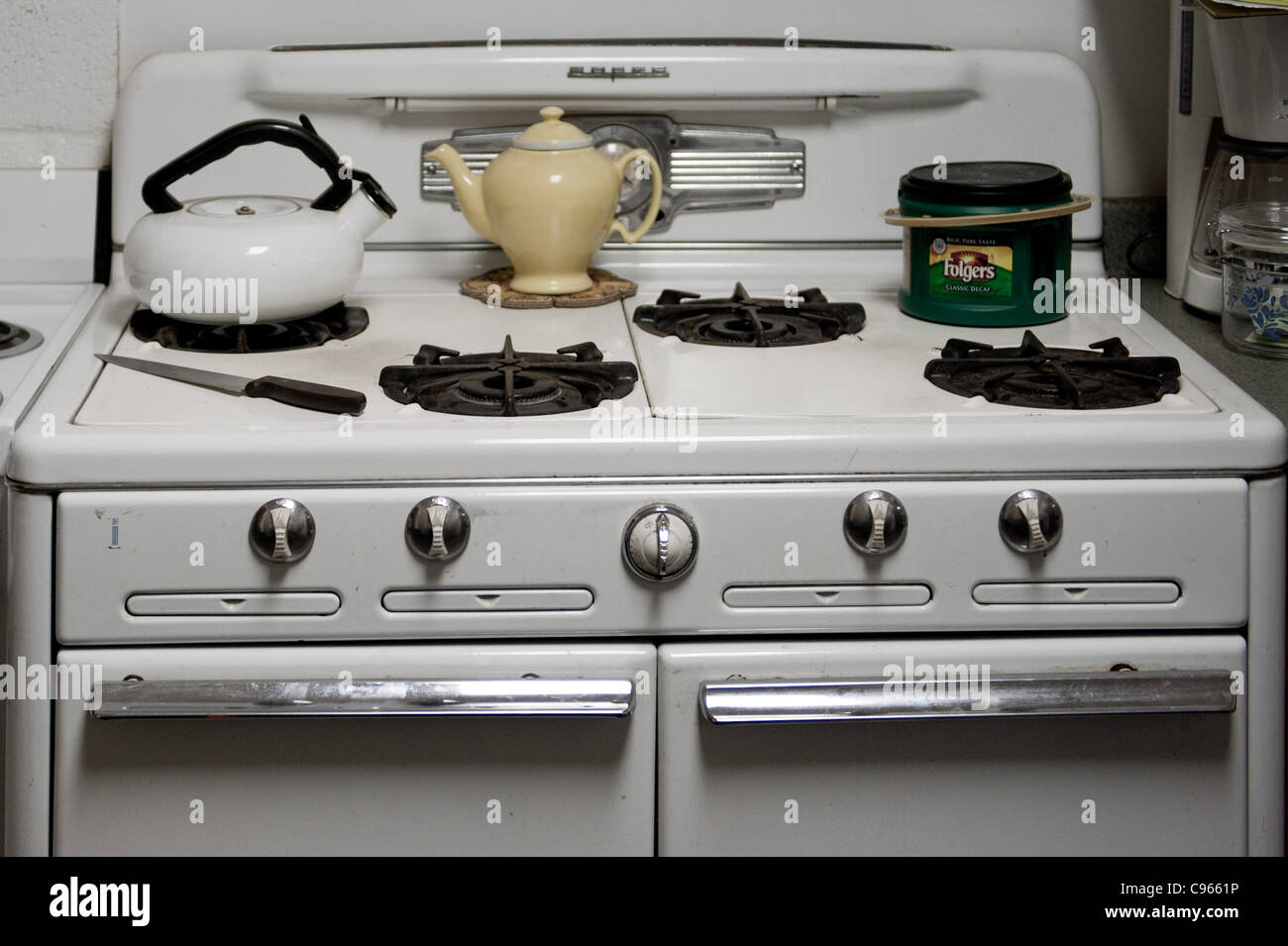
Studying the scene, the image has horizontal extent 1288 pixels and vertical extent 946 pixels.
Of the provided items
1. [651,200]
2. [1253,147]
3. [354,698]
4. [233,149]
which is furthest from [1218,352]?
[233,149]

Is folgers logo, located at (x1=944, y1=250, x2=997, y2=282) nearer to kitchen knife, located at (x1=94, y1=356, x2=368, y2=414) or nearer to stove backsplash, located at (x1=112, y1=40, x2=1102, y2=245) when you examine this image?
stove backsplash, located at (x1=112, y1=40, x2=1102, y2=245)

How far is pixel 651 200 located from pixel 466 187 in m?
0.22

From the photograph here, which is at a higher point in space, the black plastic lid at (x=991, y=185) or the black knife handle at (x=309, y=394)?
the black plastic lid at (x=991, y=185)

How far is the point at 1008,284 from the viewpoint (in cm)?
160

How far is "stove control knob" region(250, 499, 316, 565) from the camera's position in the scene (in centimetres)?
125

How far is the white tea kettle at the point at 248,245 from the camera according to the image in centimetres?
152

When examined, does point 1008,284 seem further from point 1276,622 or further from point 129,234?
point 129,234

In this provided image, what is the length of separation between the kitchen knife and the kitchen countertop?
0.81m

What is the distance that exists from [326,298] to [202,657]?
0.45 meters

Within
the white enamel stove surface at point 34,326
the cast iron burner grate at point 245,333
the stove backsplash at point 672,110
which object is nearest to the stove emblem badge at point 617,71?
the stove backsplash at point 672,110

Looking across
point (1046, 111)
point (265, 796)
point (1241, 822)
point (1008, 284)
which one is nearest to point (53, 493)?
point (265, 796)

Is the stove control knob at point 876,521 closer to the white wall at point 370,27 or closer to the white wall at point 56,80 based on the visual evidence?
the white wall at point 370,27

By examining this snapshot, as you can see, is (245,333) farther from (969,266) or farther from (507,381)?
(969,266)

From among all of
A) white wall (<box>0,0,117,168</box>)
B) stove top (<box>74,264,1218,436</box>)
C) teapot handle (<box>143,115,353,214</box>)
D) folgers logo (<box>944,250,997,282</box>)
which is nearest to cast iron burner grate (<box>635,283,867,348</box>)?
stove top (<box>74,264,1218,436</box>)
